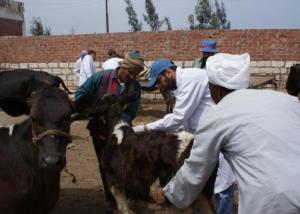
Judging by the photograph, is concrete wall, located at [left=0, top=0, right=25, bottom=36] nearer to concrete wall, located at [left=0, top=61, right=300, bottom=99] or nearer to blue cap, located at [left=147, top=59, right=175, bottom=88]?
concrete wall, located at [left=0, top=61, right=300, bottom=99]

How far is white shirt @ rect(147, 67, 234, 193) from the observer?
4215mm

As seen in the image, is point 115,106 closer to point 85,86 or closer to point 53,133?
point 85,86

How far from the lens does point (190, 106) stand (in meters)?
4.23

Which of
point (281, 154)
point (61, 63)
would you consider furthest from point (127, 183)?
point (61, 63)

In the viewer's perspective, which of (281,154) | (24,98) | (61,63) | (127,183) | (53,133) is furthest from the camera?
(61,63)

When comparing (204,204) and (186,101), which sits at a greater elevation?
(186,101)

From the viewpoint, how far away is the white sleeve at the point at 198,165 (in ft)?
7.59

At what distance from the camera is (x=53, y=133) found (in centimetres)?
344

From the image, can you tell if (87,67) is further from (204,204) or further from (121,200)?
(204,204)

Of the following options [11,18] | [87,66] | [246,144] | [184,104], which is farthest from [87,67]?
[11,18]

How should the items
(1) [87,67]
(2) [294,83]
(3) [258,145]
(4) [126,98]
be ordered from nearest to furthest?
(3) [258,145], (2) [294,83], (4) [126,98], (1) [87,67]

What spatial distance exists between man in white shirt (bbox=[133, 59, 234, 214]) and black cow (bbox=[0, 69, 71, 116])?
0.98 m

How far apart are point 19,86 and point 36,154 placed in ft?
2.81

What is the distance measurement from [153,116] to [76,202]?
272 inches
